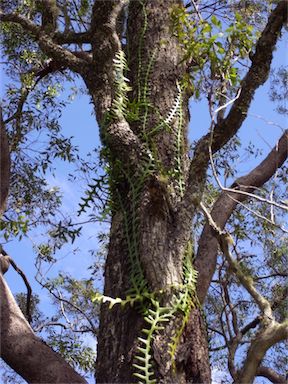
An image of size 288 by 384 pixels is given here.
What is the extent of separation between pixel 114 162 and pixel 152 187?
306 mm

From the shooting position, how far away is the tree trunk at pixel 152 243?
242 centimetres

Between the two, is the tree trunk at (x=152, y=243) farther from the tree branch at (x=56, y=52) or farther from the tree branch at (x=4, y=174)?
the tree branch at (x=4, y=174)

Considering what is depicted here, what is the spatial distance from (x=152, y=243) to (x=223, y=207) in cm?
135

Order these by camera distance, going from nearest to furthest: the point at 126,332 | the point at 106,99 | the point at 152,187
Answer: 1. the point at 126,332
2. the point at 152,187
3. the point at 106,99

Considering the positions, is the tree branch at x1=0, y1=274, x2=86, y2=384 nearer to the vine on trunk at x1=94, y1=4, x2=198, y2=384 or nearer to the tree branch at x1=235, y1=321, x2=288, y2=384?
the vine on trunk at x1=94, y1=4, x2=198, y2=384

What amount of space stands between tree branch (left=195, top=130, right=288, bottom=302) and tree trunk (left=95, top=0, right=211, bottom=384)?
41 cm

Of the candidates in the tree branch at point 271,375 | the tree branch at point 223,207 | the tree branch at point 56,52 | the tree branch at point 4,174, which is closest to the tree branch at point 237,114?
the tree branch at point 223,207

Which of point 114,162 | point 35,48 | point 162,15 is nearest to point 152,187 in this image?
point 114,162

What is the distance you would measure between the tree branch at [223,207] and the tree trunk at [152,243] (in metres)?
0.41

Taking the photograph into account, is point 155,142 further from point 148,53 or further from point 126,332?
point 126,332

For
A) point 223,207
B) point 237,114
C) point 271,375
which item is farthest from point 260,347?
point 271,375

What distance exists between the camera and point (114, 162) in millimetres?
2988

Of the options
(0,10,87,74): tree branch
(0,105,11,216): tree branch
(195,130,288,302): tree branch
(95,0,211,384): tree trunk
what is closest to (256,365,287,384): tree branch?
(195,130,288,302): tree branch

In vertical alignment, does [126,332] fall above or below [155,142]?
below
